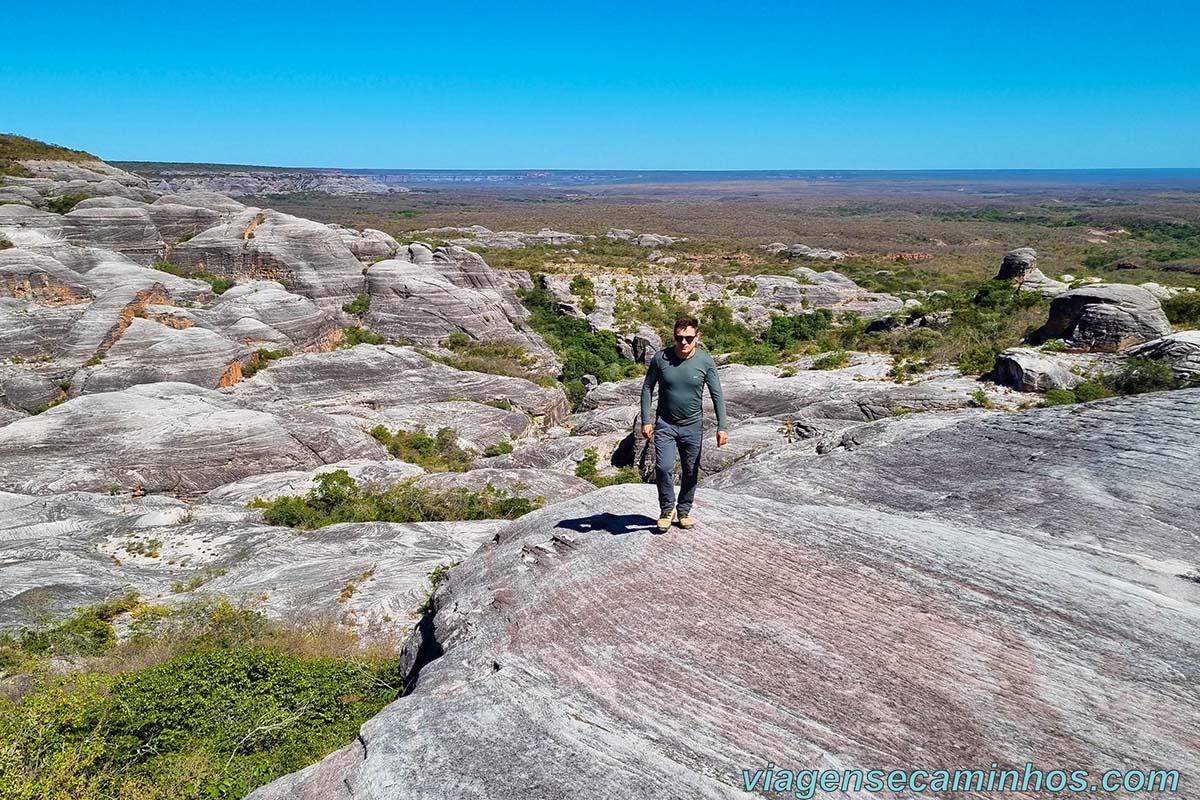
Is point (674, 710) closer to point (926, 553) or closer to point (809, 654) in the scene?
point (809, 654)

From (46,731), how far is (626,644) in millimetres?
5382

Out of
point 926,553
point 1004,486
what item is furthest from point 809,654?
point 1004,486

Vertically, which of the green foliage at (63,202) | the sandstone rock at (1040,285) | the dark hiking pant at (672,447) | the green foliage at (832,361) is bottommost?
the green foliage at (832,361)

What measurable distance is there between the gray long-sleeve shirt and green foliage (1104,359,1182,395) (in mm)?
11679

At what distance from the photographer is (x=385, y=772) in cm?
468

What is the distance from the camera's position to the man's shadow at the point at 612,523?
299 inches

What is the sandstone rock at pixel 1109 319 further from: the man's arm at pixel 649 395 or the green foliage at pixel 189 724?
the green foliage at pixel 189 724

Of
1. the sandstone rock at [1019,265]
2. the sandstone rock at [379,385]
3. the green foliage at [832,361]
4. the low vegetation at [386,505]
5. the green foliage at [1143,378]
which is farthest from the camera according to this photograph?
the sandstone rock at [1019,265]

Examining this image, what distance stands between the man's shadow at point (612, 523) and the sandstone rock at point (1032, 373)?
1276 centimetres

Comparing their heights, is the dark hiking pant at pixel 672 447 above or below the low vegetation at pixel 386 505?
above

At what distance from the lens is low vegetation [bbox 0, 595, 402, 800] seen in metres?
5.96

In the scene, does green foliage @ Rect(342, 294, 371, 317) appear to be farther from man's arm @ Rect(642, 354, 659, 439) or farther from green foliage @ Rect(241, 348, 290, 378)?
man's arm @ Rect(642, 354, 659, 439)

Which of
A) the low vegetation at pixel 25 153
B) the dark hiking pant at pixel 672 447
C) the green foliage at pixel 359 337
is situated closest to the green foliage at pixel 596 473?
the dark hiking pant at pixel 672 447

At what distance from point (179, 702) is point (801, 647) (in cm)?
648
